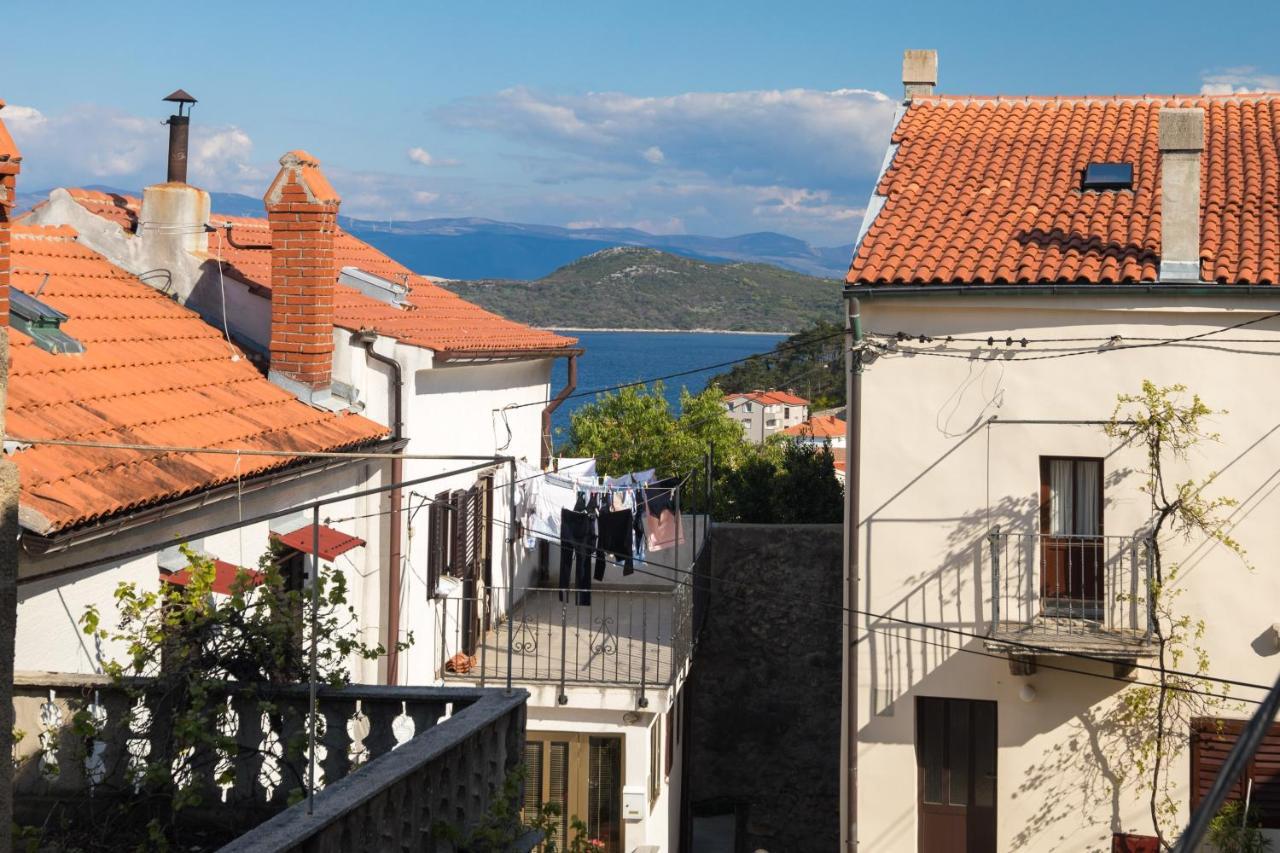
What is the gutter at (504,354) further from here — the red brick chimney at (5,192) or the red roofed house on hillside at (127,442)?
the red brick chimney at (5,192)

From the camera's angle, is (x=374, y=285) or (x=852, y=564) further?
(x=374, y=285)

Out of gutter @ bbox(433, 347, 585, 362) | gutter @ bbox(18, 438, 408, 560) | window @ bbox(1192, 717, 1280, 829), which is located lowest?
window @ bbox(1192, 717, 1280, 829)

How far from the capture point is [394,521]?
1352 cm

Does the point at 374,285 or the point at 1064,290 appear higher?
the point at 374,285

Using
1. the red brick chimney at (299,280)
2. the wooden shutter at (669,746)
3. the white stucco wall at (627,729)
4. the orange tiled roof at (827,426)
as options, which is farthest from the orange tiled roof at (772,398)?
the red brick chimney at (299,280)

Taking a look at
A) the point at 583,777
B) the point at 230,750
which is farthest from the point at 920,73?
the point at 230,750

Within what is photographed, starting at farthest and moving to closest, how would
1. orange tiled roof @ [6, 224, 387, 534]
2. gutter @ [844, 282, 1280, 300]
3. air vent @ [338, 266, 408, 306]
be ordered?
air vent @ [338, 266, 408, 306] → gutter @ [844, 282, 1280, 300] → orange tiled roof @ [6, 224, 387, 534]

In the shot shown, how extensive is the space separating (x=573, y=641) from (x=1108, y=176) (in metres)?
7.96

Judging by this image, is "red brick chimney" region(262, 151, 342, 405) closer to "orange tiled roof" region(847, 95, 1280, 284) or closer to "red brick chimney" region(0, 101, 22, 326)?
"orange tiled roof" region(847, 95, 1280, 284)

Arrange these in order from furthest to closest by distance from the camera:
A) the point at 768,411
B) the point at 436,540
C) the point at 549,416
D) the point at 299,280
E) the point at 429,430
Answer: the point at 768,411, the point at 549,416, the point at 436,540, the point at 429,430, the point at 299,280

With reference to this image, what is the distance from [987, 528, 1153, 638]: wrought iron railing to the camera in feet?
44.7

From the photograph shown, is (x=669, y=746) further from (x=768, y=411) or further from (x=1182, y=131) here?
(x=768, y=411)

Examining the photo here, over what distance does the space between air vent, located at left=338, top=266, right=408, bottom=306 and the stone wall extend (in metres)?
5.71

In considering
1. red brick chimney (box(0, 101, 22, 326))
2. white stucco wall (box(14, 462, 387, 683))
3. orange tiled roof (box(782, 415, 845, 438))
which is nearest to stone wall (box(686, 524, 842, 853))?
white stucco wall (box(14, 462, 387, 683))
